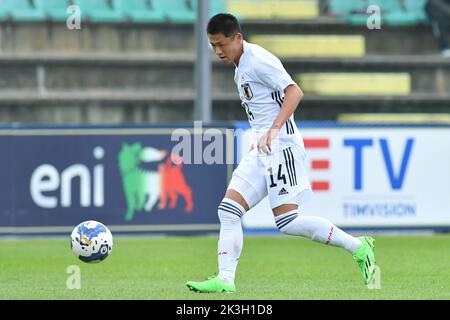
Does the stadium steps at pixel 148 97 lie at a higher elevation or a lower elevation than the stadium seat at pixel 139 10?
lower

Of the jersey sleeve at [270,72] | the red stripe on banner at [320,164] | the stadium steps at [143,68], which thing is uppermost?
the stadium steps at [143,68]

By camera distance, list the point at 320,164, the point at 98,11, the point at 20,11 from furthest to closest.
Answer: the point at 98,11
the point at 20,11
the point at 320,164

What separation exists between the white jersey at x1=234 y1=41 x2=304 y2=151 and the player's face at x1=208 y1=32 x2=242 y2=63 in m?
0.10

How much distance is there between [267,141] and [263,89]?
21.7 inches

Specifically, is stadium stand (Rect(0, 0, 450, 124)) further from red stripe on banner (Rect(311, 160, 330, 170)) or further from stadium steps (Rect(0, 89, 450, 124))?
red stripe on banner (Rect(311, 160, 330, 170))

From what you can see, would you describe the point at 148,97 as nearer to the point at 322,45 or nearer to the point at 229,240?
the point at 322,45

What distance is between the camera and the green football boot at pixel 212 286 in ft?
34.0

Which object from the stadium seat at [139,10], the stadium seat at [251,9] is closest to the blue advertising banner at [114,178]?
the stadium seat at [139,10]

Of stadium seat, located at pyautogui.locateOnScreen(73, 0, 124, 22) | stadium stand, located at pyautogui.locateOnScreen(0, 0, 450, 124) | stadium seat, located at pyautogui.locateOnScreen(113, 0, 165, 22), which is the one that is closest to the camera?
stadium stand, located at pyautogui.locateOnScreen(0, 0, 450, 124)

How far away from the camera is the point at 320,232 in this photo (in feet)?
34.7

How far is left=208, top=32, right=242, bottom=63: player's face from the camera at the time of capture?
1034 cm

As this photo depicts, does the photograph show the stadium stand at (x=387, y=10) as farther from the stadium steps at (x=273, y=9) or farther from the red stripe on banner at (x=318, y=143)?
the red stripe on banner at (x=318, y=143)

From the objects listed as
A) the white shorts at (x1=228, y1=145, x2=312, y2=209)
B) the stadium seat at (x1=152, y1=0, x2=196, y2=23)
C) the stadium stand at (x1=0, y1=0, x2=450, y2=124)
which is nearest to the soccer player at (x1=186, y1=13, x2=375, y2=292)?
the white shorts at (x1=228, y1=145, x2=312, y2=209)

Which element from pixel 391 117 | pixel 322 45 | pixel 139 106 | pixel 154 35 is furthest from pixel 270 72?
pixel 322 45
